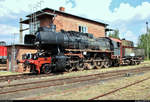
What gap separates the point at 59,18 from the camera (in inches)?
880

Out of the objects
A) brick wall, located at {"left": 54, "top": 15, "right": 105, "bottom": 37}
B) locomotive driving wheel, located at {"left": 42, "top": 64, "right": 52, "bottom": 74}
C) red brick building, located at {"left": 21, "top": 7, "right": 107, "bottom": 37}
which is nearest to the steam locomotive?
locomotive driving wheel, located at {"left": 42, "top": 64, "right": 52, "bottom": 74}

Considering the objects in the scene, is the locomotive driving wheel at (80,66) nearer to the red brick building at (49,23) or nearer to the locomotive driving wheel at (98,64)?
the locomotive driving wheel at (98,64)

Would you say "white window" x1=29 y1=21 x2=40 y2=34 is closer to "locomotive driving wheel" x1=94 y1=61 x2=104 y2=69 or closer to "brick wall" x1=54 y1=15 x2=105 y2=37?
"brick wall" x1=54 y1=15 x2=105 y2=37

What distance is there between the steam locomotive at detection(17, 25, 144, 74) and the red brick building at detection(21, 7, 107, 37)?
19.5ft

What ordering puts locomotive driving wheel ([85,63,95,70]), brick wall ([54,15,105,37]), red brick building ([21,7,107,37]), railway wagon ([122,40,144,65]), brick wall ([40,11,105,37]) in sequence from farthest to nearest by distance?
1. railway wagon ([122,40,144,65])
2. brick wall ([54,15,105,37])
3. brick wall ([40,11,105,37])
4. red brick building ([21,7,107,37])
5. locomotive driving wheel ([85,63,95,70])

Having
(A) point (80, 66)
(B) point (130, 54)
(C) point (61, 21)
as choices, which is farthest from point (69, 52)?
(B) point (130, 54)

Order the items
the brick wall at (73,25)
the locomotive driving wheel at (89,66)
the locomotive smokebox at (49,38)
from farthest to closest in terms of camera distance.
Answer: the brick wall at (73,25) < the locomotive driving wheel at (89,66) < the locomotive smokebox at (49,38)

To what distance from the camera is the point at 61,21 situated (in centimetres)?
2255

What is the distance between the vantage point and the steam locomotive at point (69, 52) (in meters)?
13.2

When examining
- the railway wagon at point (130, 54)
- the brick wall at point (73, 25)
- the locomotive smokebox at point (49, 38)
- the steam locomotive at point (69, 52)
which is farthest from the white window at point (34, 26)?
the railway wagon at point (130, 54)

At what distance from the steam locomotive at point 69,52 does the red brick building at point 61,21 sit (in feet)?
19.5

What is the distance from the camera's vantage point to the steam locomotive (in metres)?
13.2

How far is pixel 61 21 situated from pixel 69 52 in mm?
8683

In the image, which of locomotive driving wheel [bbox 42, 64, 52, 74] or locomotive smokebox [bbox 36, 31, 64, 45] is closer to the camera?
locomotive smokebox [bbox 36, 31, 64, 45]
